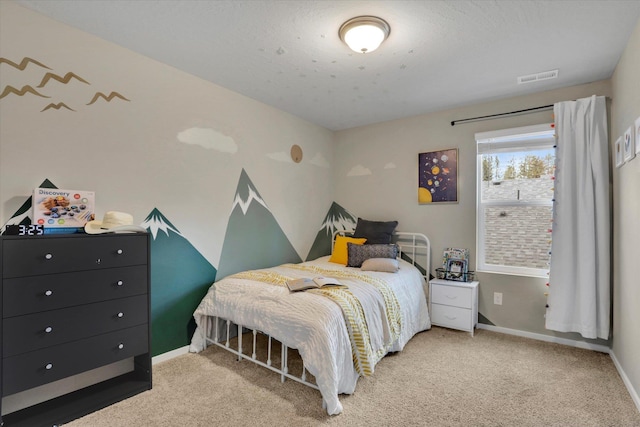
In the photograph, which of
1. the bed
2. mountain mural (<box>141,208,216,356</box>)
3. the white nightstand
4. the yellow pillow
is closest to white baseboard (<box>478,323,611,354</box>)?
the white nightstand

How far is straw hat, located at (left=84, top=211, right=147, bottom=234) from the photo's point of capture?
2027 millimetres

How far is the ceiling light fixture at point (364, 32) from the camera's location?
202 centimetres

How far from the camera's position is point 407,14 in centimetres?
198

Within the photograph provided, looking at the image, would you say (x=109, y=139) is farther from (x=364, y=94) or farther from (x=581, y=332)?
(x=581, y=332)

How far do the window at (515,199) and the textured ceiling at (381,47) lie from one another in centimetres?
50

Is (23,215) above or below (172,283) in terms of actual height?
above

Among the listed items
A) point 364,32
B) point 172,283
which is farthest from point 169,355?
point 364,32

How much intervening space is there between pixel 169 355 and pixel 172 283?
0.59 m

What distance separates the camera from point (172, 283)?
2.69 metres

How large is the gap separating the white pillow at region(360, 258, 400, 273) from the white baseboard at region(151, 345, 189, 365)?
1794 millimetres

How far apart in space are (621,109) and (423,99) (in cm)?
158

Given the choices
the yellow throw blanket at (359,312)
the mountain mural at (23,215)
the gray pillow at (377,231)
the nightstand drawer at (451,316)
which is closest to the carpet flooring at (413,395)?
the yellow throw blanket at (359,312)

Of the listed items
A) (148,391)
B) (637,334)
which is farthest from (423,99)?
(148,391)

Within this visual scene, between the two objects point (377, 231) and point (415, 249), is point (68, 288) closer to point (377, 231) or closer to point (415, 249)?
point (377, 231)
